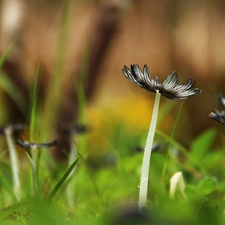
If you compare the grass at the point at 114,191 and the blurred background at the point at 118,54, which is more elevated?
the blurred background at the point at 118,54

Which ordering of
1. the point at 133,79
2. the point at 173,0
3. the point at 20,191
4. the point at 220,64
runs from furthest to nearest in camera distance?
the point at 173,0 < the point at 220,64 < the point at 20,191 < the point at 133,79

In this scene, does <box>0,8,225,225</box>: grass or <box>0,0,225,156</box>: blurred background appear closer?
<box>0,8,225,225</box>: grass

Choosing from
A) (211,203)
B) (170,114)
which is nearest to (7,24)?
(170,114)

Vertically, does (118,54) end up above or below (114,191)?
above

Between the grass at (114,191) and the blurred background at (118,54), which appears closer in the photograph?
the grass at (114,191)

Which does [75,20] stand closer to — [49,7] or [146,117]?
[49,7]

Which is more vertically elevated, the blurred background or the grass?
the blurred background

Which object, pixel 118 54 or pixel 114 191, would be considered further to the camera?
pixel 118 54

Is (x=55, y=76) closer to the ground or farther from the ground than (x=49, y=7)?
closer to the ground
